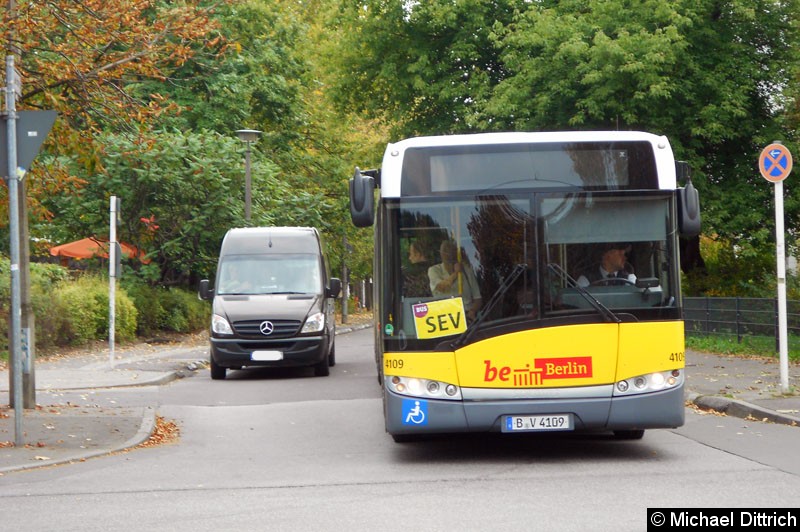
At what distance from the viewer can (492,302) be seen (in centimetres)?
1009

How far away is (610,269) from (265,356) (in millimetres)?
11358

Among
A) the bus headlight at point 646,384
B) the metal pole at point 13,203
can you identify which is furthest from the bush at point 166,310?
the bus headlight at point 646,384

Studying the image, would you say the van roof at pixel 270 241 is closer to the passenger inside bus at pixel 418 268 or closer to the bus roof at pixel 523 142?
the bus roof at pixel 523 142

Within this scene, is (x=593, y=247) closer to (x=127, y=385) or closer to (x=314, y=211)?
(x=127, y=385)

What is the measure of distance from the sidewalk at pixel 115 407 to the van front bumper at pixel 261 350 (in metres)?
1.12

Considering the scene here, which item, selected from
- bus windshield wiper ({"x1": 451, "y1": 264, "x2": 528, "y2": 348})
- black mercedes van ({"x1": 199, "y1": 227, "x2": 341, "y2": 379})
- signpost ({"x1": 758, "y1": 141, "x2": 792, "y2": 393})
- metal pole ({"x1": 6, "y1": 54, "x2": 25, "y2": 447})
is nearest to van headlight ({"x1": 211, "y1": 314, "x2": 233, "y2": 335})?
black mercedes van ({"x1": 199, "y1": 227, "x2": 341, "y2": 379})

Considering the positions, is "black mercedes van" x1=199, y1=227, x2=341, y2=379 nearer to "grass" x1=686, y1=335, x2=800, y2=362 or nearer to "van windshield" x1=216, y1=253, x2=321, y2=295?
"van windshield" x1=216, y1=253, x2=321, y2=295

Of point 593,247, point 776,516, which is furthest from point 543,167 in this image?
point 776,516

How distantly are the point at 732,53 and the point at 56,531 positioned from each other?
2347 cm

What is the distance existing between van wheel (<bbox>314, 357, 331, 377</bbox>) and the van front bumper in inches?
16.7

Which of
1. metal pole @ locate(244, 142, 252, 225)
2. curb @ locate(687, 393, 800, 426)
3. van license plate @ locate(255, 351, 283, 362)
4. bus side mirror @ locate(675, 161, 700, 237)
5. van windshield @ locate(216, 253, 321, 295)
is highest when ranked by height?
metal pole @ locate(244, 142, 252, 225)

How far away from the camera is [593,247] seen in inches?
399

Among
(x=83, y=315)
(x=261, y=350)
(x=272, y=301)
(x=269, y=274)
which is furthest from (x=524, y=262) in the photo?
(x=83, y=315)

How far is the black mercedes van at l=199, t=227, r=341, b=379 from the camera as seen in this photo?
20697mm
